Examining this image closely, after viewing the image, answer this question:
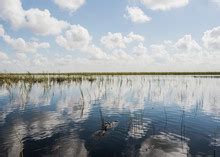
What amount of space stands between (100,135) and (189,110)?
9711mm

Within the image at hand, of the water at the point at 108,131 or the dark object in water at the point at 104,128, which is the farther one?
the dark object in water at the point at 104,128

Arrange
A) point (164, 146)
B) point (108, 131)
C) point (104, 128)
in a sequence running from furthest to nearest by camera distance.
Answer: point (104, 128) < point (108, 131) < point (164, 146)

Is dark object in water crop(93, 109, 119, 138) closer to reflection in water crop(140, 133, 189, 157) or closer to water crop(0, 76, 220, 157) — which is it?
water crop(0, 76, 220, 157)

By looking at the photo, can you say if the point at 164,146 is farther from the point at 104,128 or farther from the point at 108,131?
the point at 104,128

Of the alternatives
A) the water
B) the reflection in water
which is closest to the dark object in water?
the water

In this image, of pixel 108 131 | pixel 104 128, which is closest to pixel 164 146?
pixel 108 131

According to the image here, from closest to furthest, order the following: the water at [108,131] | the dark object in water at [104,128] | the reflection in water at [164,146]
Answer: the reflection in water at [164,146], the water at [108,131], the dark object in water at [104,128]

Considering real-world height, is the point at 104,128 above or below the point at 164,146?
above

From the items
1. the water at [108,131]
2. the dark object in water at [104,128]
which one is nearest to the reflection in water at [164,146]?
the water at [108,131]

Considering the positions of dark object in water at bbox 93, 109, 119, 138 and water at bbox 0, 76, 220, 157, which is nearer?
water at bbox 0, 76, 220, 157

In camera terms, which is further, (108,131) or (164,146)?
(108,131)

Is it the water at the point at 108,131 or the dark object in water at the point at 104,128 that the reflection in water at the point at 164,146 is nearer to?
the water at the point at 108,131

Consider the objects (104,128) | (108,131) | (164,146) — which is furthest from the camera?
(104,128)

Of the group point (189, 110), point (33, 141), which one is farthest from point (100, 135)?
point (189, 110)
